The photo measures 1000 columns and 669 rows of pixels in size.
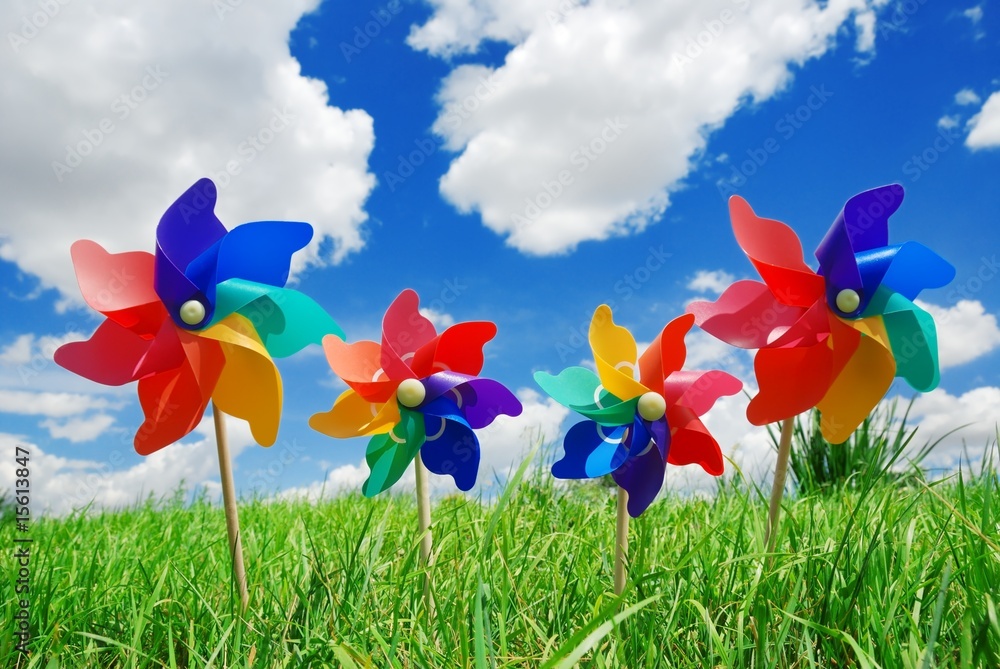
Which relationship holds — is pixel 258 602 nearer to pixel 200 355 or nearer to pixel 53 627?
pixel 53 627

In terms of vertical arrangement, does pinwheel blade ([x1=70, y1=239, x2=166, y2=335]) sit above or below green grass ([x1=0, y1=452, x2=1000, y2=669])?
above

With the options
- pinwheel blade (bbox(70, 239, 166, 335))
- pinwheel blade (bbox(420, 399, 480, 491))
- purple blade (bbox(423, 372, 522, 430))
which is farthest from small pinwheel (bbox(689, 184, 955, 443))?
pinwheel blade (bbox(70, 239, 166, 335))

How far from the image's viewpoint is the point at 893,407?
746cm

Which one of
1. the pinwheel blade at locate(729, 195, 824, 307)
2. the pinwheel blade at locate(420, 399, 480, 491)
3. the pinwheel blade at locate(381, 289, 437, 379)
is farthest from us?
the pinwheel blade at locate(381, 289, 437, 379)

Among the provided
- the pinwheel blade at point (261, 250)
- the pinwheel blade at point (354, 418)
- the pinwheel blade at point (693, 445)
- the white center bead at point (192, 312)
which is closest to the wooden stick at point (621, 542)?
the pinwheel blade at point (693, 445)

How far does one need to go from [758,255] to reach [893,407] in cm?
514

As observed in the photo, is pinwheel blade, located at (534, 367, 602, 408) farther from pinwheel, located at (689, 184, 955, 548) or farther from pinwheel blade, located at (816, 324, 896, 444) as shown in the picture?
pinwheel blade, located at (816, 324, 896, 444)

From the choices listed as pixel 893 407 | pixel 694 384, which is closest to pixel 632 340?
pixel 694 384

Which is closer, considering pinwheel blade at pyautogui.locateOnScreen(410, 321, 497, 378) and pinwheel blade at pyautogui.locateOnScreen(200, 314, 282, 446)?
pinwheel blade at pyautogui.locateOnScreen(200, 314, 282, 446)

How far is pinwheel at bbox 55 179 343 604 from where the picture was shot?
311 cm

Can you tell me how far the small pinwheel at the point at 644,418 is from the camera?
3.20m

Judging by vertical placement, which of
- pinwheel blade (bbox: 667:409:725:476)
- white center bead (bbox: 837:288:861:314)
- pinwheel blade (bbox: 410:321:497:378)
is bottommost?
pinwheel blade (bbox: 667:409:725:476)

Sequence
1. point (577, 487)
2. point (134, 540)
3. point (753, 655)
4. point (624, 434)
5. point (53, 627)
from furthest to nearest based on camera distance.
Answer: point (577, 487) < point (134, 540) < point (624, 434) < point (53, 627) < point (753, 655)

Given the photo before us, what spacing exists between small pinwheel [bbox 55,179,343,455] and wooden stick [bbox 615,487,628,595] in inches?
56.3
